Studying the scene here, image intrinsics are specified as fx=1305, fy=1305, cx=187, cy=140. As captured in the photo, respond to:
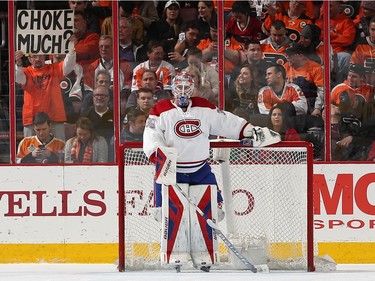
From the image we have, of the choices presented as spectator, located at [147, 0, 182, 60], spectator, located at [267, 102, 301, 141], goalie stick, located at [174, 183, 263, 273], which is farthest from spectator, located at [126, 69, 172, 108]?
goalie stick, located at [174, 183, 263, 273]

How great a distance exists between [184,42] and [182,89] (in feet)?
4.32

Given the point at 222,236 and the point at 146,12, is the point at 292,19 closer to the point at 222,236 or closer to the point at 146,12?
the point at 146,12

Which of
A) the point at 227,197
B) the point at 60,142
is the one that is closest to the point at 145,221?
the point at 227,197

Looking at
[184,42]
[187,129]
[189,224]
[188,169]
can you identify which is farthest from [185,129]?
[184,42]

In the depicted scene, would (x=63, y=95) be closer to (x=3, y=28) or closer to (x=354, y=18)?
(x=3, y=28)

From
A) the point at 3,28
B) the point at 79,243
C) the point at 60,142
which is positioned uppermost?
the point at 3,28

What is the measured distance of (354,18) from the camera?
8711 millimetres

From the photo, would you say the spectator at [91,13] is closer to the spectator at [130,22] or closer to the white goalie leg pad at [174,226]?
the spectator at [130,22]

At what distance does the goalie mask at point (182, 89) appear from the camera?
7418mm

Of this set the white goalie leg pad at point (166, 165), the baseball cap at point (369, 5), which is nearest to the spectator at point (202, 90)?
the baseball cap at point (369, 5)

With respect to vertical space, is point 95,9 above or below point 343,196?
above

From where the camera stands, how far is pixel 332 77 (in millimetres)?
8727

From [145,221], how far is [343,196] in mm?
1409

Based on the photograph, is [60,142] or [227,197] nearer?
[227,197]
